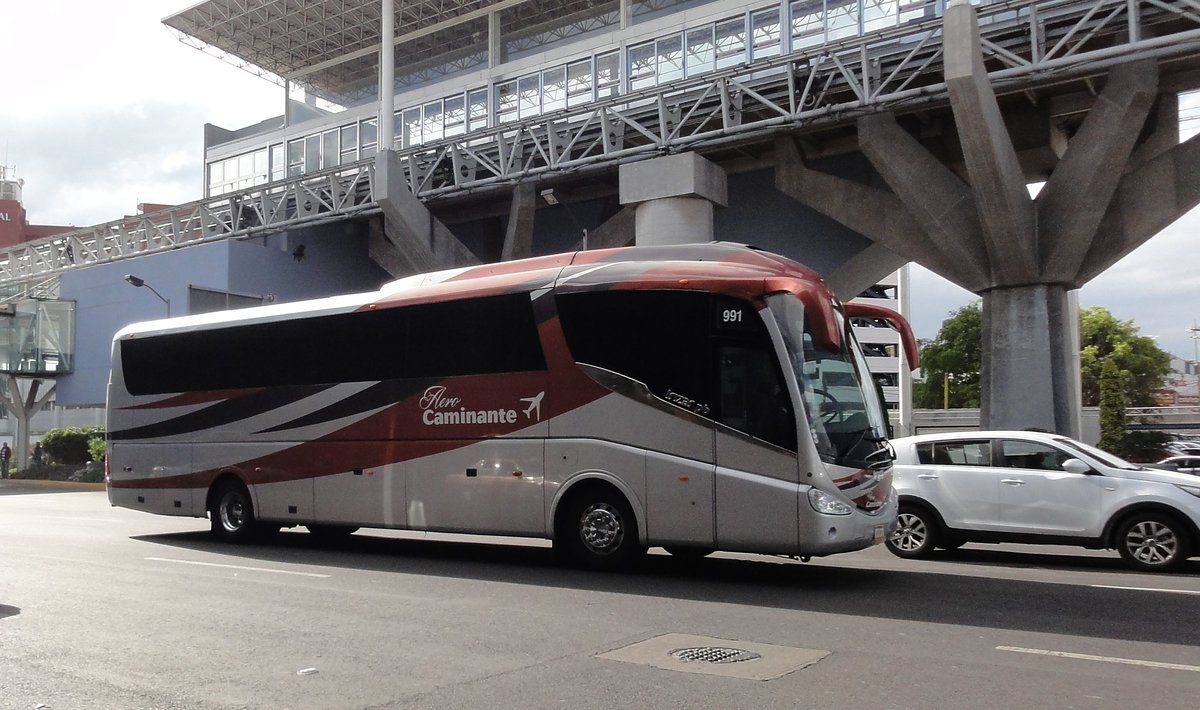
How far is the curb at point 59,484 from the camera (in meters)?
37.8

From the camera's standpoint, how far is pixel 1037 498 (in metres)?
12.5

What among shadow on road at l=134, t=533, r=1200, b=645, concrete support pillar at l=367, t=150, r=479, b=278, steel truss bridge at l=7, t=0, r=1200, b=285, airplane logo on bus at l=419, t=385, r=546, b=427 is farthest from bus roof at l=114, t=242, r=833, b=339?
concrete support pillar at l=367, t=150, r=479, b=278

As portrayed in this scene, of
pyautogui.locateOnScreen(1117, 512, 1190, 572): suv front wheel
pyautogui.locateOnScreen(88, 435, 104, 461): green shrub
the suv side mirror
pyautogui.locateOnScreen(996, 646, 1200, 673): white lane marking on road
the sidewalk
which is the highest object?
pyautogui.locateOnScreen(88, 435, 104, 461): green shrub

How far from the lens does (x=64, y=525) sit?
18469mm

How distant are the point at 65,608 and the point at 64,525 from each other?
1037 centimetres

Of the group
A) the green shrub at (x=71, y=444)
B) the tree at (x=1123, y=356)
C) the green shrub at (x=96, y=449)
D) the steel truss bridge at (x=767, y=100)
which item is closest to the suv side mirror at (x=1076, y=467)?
the steel truss bridge at (x=767, y=100)

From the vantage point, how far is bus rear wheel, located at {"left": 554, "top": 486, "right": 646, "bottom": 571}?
37.3ft

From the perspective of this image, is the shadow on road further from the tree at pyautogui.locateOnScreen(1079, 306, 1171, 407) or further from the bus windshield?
the tree at pyautogui.locateOnScreen(1079, 306, 1171, 407)

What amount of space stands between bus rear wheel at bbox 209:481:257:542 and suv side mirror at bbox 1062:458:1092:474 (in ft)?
37.2

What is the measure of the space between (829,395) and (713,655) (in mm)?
4226

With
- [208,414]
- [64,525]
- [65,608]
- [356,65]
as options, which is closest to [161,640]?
[65,608]

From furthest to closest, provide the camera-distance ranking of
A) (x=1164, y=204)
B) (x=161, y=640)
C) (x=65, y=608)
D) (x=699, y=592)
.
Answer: (x=1164, y=204) → (x=699, y=592) → (x=65, y=608) → (x=161, y=640)

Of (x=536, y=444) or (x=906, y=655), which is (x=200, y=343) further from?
(x=906, y=655)

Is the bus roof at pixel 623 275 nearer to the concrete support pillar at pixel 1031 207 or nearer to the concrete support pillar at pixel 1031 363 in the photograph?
the concrete support pillar at pixel 1031 207
